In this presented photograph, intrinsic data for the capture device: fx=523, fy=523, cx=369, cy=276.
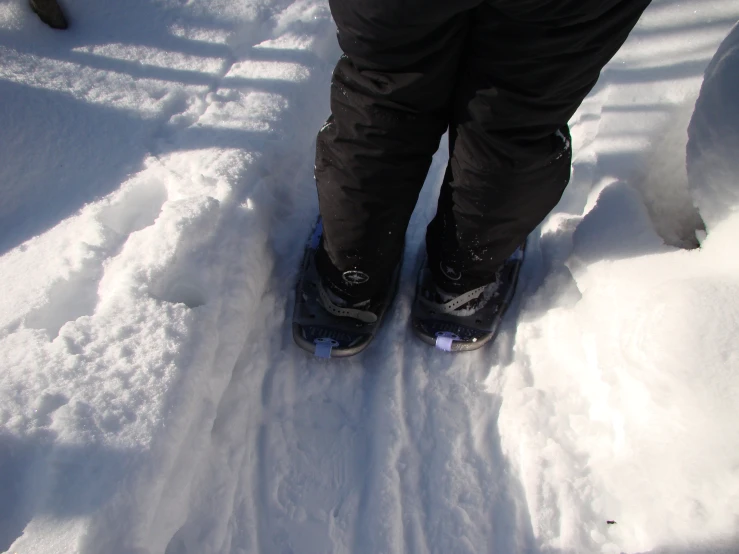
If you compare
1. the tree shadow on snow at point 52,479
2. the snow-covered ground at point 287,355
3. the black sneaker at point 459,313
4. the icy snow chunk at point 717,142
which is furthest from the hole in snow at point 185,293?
the icy snow chunk at point 717,142

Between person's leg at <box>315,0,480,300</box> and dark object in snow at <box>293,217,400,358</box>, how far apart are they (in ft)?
0.21

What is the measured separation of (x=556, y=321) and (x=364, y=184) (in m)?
0.71

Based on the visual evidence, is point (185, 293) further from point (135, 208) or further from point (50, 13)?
point (50, 13)

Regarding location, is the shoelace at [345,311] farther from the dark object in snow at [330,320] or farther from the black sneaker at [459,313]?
the black sneaker at [459,313]

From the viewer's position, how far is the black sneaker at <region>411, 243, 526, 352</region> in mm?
1494

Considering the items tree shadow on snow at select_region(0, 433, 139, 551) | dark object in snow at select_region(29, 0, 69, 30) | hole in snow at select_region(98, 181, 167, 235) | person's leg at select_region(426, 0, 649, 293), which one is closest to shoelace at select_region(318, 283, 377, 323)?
person's leg at select_region(426, 0, 649, 293)

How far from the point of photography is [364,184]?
1176mm

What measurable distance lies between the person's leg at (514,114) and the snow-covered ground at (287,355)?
0.34m

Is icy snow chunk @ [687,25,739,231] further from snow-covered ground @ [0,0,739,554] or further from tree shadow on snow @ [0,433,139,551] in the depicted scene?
tree shadow on snow @ [0,433,139,551]

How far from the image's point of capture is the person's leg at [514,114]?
89 cm

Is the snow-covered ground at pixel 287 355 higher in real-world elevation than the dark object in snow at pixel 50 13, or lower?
lower

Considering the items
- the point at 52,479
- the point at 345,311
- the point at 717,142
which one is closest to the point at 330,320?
the point at 345,311

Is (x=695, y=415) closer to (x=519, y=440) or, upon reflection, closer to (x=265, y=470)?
(x=519, y=440)

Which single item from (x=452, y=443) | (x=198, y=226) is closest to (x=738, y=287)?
(x=452, y=443)
